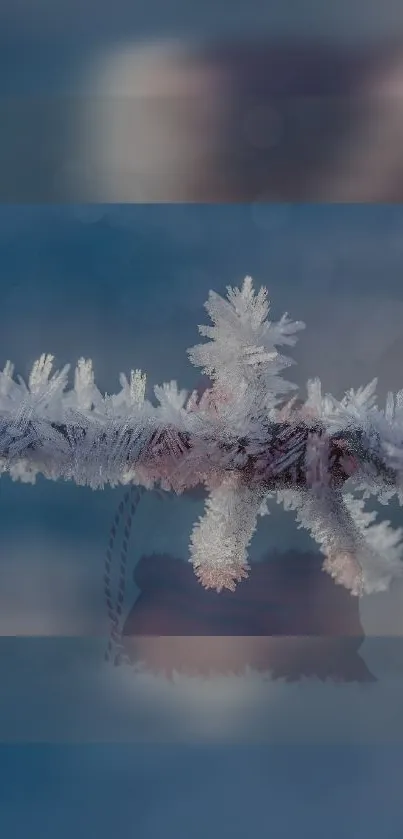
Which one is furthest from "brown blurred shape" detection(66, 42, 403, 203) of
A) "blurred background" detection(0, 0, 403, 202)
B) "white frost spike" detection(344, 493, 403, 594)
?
"white frost spike" detection(344, 493, 403, 594)

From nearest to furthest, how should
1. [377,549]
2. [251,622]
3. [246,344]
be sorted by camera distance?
[246,344], [377,549], [251,622]

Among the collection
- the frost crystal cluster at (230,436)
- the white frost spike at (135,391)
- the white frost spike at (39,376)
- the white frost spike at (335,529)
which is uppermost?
the white frost spike at (39,376)

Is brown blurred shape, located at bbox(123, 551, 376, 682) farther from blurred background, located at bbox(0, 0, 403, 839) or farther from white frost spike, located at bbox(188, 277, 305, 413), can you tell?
white frost spike, located at bbox(188, 277, 305, 413)

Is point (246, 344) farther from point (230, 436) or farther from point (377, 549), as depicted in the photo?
point (377, 549)

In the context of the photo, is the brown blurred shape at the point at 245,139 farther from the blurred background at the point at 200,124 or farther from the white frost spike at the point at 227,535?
the white frost spike at the point at 227,535

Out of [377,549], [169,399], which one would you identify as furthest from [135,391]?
[377,549]

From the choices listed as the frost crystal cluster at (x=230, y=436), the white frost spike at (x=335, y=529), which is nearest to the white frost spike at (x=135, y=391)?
the frost crystal cluster at (x=230, y=436)

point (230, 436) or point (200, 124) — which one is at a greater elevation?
point (200, 124)

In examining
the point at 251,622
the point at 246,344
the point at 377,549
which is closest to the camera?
the point at 246,344

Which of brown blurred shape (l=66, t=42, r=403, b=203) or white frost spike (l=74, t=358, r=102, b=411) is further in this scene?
brown blurred shape (l=66, t=42, r=403, b=203)
